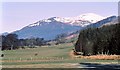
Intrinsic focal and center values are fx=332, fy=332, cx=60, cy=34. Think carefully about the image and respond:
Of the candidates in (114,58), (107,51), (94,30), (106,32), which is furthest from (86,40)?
(114,58)

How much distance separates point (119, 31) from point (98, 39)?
38.0 ft

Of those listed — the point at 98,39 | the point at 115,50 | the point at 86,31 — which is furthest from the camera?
the point at 86,31

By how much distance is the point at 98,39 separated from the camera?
125 meters

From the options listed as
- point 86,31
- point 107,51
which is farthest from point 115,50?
point 86,31

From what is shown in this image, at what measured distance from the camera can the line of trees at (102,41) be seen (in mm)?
116062

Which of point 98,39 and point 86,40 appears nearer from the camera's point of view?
point 98,39

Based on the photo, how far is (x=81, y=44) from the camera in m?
146

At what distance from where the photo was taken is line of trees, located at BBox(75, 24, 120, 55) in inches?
4569

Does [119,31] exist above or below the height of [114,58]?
above

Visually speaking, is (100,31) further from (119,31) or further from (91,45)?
(119,31)

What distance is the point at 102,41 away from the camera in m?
122

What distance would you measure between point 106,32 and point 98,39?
506cm

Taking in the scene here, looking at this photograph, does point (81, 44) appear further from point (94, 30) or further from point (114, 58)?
point (114, 58)

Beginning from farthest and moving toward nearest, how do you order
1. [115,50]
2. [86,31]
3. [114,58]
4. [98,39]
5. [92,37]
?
[86,31] < [92,37] < [98,39] < [115,50] < [114,58]
